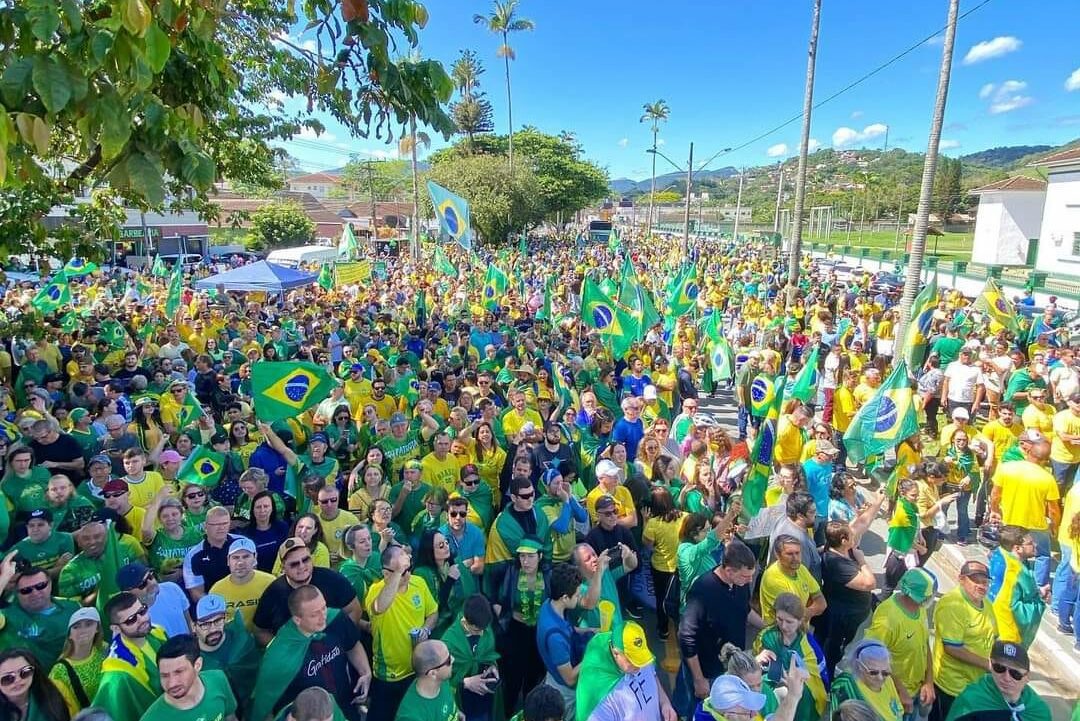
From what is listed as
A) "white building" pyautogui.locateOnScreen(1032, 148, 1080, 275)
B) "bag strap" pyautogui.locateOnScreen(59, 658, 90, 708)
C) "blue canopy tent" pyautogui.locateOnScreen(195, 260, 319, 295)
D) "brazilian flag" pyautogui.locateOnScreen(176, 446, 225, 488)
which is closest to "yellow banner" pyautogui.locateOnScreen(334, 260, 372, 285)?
"blue canopy tent" pyautogui.locateOnScreen(195, 260, 319, 295)

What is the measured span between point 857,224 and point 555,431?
94.2m

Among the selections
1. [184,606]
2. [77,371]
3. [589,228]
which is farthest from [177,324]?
[589,228]

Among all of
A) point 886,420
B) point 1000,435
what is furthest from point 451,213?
point 1000,435

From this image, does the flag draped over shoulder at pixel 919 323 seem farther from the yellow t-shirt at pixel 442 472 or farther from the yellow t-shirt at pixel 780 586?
the yellow t-shirt at pixel 442 472

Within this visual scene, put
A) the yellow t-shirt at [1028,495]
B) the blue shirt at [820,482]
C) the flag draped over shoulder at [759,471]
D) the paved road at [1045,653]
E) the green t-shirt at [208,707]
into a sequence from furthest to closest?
the flag draped over shoulder at [759,471] < the blue shirt at [820,482] < the yellow t-shirt at [1028,495] < the paved road at [1045,653] < the green t-shirt at [208,707]

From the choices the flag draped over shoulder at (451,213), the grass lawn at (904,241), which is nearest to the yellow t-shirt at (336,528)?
the flag draped over shoulder at (451,213)

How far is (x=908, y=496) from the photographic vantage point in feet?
17.4

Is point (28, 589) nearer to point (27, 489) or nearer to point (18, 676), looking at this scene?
point (18, 676)

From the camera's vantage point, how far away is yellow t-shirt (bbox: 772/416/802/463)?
6.93m

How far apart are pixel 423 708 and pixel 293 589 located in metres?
1.03

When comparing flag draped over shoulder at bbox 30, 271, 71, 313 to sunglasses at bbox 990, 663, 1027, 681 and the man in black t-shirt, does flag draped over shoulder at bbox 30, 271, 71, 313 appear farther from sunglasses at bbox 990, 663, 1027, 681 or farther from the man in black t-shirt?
sunglasses at bbox 990, 663, 1027, 681

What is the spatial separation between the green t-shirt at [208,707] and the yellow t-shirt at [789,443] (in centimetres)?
545

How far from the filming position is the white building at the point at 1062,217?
28266 mm

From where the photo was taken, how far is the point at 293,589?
3670 millimetres
